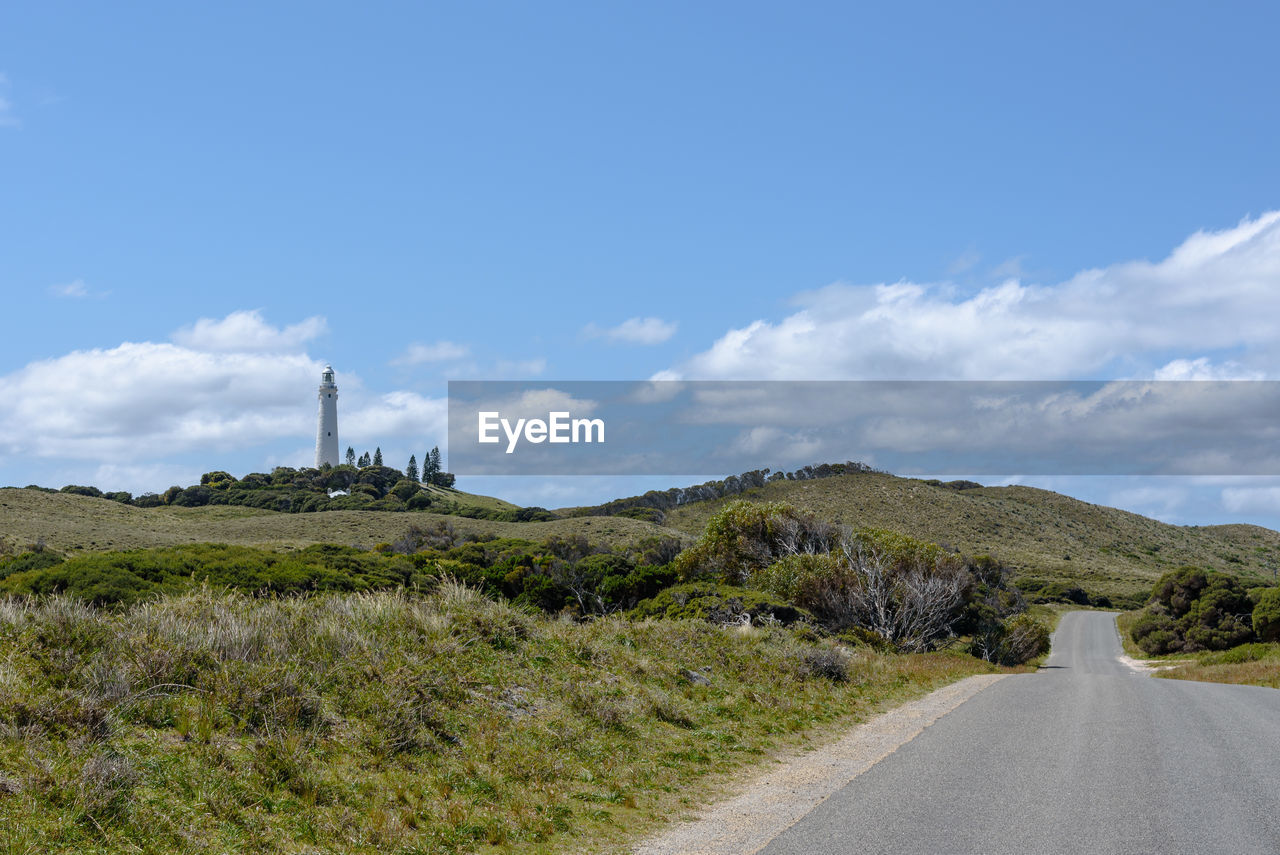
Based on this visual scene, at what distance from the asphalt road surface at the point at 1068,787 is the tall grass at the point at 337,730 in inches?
93.2

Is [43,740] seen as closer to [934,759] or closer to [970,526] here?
[934,759]

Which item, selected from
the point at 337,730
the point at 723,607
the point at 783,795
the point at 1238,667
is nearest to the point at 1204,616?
the point at 1238,667

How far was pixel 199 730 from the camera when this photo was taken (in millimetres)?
9398

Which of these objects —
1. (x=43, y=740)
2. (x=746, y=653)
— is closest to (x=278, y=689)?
(x=43, y=740)

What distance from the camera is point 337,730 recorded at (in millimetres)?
10391

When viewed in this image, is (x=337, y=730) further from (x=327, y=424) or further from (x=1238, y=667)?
(x=327, y=424)

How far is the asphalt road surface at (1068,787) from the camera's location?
27.7 ft

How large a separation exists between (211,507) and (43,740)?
128 meters

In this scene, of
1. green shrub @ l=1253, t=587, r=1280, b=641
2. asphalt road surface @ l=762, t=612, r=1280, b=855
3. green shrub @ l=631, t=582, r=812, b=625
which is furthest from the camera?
green shrub @ l=1253, t=587, r=1280, b=641

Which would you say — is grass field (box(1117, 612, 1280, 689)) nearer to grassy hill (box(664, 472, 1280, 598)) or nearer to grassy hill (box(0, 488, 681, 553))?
grassy hill (box(0, 488, 681, 553))

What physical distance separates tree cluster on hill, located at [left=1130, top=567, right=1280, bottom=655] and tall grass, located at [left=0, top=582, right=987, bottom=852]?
56.1 metres

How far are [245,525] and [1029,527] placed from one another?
350ft

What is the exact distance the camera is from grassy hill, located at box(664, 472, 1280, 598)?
113 metres

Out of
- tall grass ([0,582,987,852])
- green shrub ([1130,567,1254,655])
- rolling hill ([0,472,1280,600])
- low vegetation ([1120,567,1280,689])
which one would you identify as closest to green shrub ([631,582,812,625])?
tall grass ([0,582,987,852])
